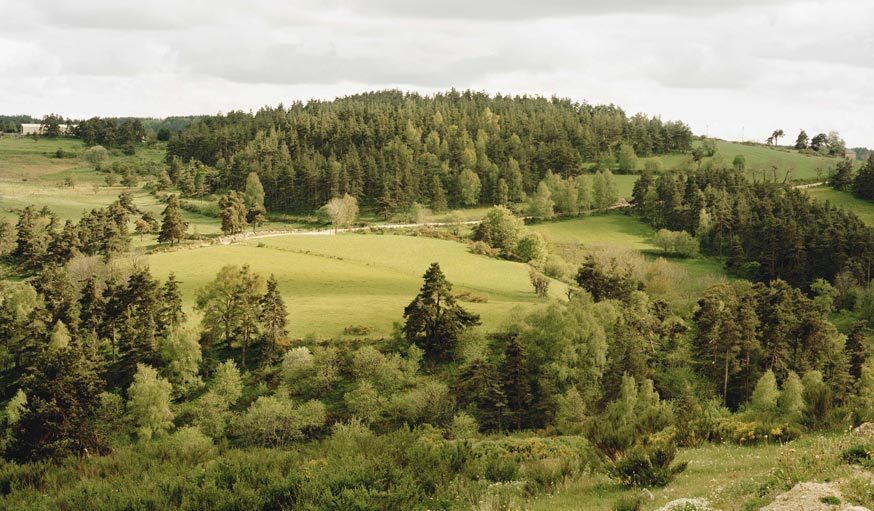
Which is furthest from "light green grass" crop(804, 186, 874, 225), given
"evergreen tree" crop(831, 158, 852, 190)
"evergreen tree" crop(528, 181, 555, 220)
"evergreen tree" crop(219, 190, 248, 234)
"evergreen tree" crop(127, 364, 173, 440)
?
"evergreen tree" crop(127, 364, 173, 440)

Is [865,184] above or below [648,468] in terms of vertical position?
above

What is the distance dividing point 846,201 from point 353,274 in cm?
13635

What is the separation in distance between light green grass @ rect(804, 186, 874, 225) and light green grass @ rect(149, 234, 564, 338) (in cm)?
9138

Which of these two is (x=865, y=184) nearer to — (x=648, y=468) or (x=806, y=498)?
(x=648, y=468)

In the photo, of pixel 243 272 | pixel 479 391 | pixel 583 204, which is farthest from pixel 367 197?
pixel 479 391

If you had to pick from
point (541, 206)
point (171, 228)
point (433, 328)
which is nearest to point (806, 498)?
point (433, 328)

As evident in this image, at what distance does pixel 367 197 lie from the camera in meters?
185

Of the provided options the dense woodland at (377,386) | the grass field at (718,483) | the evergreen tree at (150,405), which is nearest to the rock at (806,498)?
the grass field at (718,483)

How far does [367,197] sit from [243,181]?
1521 inches

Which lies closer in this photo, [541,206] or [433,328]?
[433,328]

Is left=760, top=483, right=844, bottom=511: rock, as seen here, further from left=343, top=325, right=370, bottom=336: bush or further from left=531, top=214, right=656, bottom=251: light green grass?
left=531, top=214, right=656, bottom=251: light green grass

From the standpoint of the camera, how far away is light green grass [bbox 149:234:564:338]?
8125 cm

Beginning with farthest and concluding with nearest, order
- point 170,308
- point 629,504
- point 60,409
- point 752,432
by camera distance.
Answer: point 170,308 → point 60,409 → point 752,432 → point 629,504

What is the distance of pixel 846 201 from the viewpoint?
163000mm
